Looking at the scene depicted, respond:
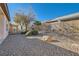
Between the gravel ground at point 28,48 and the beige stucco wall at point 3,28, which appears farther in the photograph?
the beige stucco wall at point 3,28

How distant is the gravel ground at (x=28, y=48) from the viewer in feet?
13.3

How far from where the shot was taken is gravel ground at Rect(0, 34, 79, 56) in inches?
160

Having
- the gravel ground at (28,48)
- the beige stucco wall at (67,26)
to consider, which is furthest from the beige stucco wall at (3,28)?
the beige stucco wall at (67,26)

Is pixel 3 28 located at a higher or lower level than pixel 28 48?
higher

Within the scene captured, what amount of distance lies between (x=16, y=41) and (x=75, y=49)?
4.69ft

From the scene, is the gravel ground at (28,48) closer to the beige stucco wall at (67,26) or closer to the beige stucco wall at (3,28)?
the beige stucco wall at (3,28)

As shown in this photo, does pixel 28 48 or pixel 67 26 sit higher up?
pixel 67 26

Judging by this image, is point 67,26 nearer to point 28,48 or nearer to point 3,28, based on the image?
point 28,48

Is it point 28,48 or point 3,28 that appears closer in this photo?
point 28,48

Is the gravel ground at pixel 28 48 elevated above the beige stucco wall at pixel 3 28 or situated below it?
below

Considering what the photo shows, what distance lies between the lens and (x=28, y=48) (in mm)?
4105

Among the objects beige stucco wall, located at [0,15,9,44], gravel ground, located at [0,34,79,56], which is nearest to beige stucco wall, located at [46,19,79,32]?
gravel ground, located at [0,34,79,56]

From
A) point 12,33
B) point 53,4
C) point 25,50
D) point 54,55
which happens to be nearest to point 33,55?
point 25,50

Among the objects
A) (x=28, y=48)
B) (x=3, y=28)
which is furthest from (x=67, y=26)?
(x=3, y=28)
